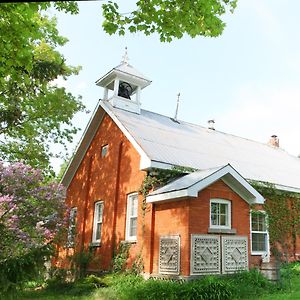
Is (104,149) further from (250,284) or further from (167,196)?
(250,284)

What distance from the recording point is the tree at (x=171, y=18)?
7211mm

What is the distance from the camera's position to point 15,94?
53.4 ft

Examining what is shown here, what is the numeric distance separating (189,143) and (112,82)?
5.50m

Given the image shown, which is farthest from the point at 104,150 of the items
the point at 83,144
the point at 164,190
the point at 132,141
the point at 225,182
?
the point at 225,182

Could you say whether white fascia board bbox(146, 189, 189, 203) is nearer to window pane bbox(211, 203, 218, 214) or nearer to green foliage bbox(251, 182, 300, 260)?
window pane bbox(211, 203, 218, 214)

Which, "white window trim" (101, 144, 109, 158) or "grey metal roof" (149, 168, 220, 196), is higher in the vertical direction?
"white window trim" (101, 144, 109, 158)

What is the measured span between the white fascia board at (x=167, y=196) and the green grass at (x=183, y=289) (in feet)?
8.50

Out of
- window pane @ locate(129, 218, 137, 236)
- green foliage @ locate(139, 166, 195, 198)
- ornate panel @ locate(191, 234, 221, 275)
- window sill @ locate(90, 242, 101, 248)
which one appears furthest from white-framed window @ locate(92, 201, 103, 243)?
ornate panel @ locate(191, 234, 221, 275)

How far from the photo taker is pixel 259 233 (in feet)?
53.8

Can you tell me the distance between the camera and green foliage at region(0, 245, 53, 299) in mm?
7688

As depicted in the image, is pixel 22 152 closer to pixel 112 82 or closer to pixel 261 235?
pixel 112 82

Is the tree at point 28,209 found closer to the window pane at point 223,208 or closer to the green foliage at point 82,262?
the green foliage at point 82,262

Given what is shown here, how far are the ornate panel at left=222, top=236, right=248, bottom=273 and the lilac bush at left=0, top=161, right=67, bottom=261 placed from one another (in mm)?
6816

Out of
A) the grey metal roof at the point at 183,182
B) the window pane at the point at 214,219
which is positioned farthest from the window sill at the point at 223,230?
the grey metal roof at the point at 183,182
